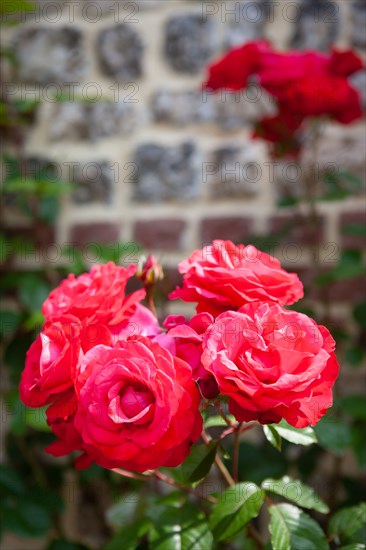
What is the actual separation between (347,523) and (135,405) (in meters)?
0.32

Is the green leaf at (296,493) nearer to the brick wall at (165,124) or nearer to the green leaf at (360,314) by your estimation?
the green leaf at (360,314)

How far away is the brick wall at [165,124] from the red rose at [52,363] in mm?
747

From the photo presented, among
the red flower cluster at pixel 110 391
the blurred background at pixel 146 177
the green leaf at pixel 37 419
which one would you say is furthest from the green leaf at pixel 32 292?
the red flower cluster at pixel 110 391

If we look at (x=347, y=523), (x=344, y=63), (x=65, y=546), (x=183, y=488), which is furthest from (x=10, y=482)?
(x=344, y=63)

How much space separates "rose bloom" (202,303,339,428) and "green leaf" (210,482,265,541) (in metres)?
0.14

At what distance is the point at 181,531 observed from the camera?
Answer: 2.15 feet

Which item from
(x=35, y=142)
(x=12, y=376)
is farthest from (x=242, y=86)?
(x=12, y=376)

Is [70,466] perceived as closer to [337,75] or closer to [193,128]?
[193,128]

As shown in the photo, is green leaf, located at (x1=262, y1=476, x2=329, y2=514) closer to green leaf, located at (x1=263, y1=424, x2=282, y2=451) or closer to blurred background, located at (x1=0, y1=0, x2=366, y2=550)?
green leaf, located at (x1=263, y1=424, x2=282, y2=451)

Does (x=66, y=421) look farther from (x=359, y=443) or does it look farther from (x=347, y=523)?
(x=359, y=443)

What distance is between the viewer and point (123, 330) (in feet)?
1.87

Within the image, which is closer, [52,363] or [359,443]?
[52,363]

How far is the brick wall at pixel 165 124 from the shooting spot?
123 cm

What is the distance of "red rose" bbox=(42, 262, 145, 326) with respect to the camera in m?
0.56
